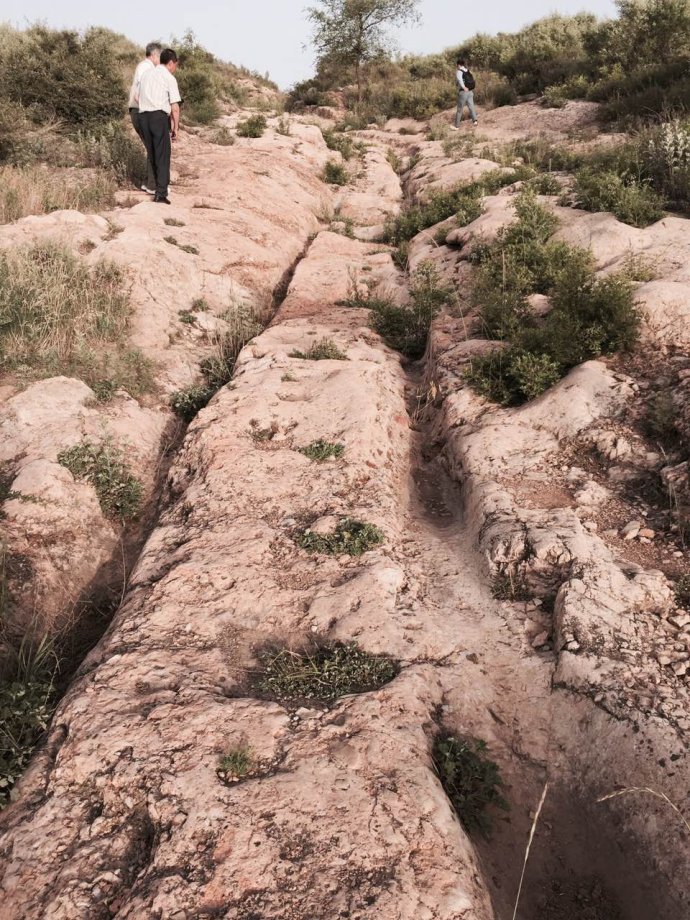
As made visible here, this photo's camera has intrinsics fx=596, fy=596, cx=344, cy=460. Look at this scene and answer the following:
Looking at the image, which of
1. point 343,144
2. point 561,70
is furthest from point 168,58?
point 561,70

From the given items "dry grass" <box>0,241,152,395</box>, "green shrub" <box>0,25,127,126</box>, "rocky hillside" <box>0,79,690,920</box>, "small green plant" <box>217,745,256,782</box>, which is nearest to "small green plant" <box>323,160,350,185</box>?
"green shrub" <box>0,25,127,126</box>

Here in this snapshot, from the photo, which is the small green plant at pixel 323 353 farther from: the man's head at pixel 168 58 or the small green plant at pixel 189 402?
the man's head at pixel 168 58

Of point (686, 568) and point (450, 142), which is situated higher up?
point (450, 142)

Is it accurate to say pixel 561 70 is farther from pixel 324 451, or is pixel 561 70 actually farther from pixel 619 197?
pixel 324 451

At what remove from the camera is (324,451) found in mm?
5270

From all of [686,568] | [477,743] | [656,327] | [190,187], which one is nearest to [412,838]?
[477,743]

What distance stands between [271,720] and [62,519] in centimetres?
278

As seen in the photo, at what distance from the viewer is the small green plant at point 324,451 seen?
5.26 m

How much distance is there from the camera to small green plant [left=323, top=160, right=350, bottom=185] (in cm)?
1423

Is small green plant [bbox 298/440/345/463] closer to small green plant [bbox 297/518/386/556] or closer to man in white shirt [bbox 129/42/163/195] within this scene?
small green plant [bbox 297/518/386/556]

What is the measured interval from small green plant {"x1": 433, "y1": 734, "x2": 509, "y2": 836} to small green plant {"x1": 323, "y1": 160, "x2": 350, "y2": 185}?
45.0ft

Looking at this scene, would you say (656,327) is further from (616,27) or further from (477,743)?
(616,27)

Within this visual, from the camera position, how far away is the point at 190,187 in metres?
11.2

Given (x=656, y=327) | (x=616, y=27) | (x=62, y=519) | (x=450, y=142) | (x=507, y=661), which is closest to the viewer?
(x=507, y=661)
